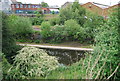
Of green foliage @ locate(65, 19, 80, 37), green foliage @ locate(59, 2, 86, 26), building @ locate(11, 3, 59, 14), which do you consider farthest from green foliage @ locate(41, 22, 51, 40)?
building @ locate(11, 3, 59, 14)

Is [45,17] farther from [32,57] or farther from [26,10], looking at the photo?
[32,57]

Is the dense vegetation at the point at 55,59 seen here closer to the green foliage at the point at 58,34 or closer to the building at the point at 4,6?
the green foliage at the point at 58,34

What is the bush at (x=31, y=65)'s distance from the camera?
151 inches

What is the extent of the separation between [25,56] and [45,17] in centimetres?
1458

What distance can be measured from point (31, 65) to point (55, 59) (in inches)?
52.2

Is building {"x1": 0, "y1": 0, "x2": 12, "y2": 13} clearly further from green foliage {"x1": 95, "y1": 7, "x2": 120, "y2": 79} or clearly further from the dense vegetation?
green foliage {"x1": 95, "y1": 7, "x2": 120, "y2": 79}

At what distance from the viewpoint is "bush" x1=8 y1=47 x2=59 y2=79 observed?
383cm

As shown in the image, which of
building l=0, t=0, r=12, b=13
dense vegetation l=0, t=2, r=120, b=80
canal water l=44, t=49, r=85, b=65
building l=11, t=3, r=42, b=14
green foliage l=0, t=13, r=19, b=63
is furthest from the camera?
building l=11, t=3, r=42, b=14

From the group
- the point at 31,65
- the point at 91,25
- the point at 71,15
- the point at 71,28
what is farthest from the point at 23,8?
the point at 31,65

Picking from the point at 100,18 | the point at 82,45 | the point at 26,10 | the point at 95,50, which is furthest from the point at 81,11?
the point at 95,50

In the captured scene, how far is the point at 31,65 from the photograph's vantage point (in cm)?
433

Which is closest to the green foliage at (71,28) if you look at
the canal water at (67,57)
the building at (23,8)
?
the canal water at (67,57)

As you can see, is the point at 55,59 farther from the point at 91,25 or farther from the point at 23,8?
the point at 23,8

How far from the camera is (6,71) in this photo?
357cm
